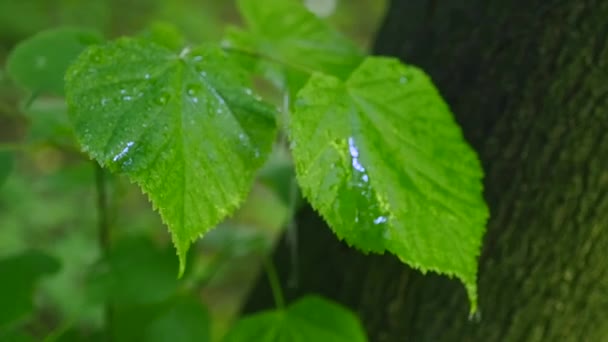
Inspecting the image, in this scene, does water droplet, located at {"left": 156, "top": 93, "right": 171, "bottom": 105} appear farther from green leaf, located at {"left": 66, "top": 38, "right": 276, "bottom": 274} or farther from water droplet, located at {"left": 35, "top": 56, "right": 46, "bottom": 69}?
water droplet, located at {"left": 35, "top": 56, "right": 46, "bottom": 69}

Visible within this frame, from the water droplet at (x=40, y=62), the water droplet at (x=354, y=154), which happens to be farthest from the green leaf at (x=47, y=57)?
the water droplet at (x=354, y=154)

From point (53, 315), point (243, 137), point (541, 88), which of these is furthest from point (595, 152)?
point (53, 315)

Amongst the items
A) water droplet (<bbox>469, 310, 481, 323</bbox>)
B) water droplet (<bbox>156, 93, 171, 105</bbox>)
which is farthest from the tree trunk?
water droplet (<bbox>156, 93, 171, 105</bbox>)

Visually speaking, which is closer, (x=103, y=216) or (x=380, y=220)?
(x=380, y=220)

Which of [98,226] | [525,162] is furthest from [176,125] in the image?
[98,226]

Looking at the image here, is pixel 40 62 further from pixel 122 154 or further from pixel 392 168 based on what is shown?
pixel 392 168

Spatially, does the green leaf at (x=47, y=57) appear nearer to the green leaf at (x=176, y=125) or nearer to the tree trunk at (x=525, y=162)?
the green leaf at (x=176, y=125)
